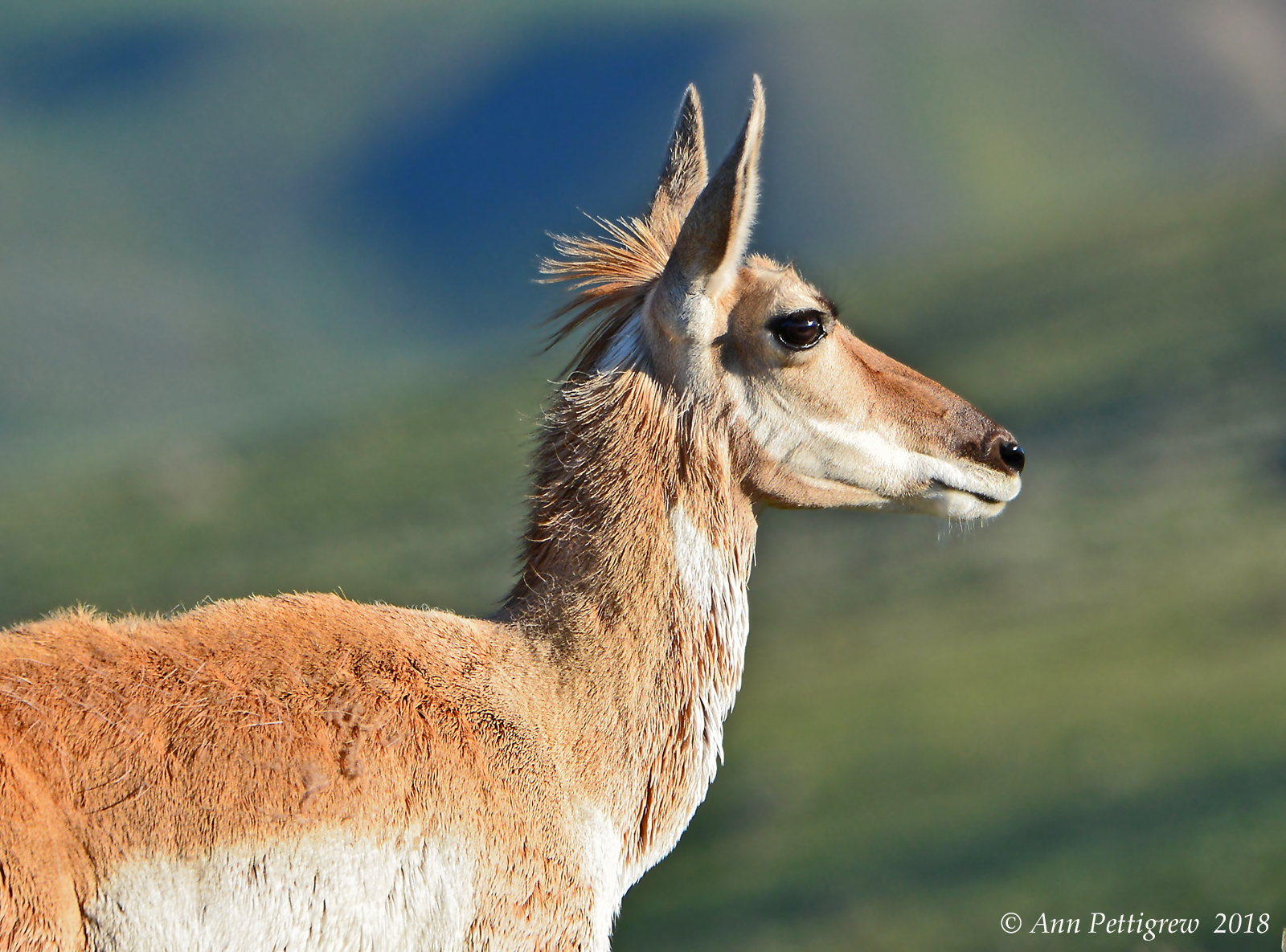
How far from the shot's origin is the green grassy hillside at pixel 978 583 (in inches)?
1487

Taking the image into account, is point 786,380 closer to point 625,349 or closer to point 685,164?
point 625,349

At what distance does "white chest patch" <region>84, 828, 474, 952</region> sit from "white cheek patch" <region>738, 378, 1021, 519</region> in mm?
2621

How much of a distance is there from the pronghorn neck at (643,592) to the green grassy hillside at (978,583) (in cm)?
75

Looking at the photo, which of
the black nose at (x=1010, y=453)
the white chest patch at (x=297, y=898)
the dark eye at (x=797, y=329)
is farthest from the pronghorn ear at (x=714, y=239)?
the white chest patch at (x=297, y=898)

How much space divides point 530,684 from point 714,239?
2.31m

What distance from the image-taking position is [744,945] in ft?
111

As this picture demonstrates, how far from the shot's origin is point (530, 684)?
21.6 feet

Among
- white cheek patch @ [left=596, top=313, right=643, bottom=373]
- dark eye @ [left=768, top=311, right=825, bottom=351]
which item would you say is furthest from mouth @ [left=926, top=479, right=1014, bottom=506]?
white cheek patch @ [left=596, top=313, right=643, bottom=373]

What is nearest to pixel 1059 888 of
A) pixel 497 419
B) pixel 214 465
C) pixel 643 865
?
pixel 643 865

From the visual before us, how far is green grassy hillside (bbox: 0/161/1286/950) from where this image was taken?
3778 cm

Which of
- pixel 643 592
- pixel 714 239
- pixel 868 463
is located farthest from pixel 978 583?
pixel 714 239

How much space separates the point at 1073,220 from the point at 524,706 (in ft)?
473

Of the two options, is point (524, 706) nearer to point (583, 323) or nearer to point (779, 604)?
point (583, 323)

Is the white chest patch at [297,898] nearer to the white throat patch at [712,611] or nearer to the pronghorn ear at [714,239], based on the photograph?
the white throat patch at [712,611]
